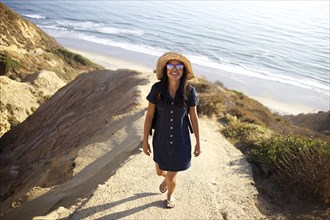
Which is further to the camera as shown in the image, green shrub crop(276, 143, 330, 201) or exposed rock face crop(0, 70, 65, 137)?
exposed rock face crop(0, 70, 65, 137)

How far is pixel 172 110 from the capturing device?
16.9ft

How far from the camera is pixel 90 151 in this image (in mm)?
9805

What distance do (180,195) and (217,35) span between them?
204ft

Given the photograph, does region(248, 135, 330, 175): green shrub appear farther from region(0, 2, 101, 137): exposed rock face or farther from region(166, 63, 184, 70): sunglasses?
region(0, 2, 101, 137): exposed rock face

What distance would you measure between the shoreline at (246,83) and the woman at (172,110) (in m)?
30.2

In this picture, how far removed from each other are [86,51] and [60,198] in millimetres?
45905

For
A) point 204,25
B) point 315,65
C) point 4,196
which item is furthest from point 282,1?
point 4,196

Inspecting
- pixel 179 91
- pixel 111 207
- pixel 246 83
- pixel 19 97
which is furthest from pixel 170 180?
pixel 246 83

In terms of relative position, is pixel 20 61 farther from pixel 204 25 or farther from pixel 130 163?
pixel 204 25

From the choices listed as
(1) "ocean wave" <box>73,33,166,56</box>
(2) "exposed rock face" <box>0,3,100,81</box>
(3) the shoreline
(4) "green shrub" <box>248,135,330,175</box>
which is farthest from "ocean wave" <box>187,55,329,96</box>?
(4) "green shrub" <box>248,135,330,175</box>

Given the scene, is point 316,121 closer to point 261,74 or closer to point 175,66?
point 261,74

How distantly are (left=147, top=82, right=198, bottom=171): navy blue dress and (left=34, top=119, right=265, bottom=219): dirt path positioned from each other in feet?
3.56

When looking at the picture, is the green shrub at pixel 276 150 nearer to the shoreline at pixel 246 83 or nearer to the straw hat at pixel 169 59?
the straw hat at pixel 169 59

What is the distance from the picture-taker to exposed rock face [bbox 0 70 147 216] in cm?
1090
